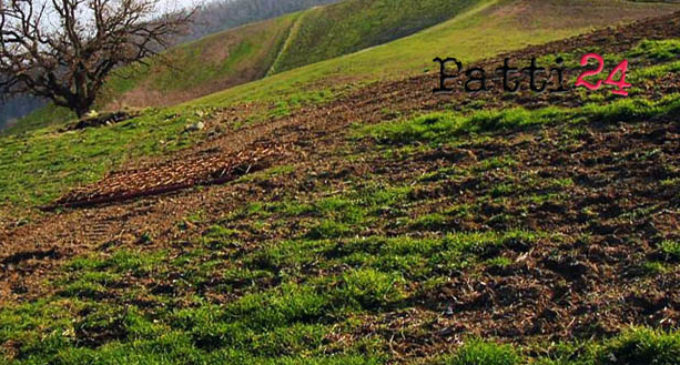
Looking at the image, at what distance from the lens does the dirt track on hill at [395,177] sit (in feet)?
17.4

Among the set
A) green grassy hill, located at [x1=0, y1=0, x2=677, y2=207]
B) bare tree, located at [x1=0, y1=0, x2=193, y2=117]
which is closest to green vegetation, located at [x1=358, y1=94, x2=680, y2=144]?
green grassy hill, located at [x1=0, y1=0, x2=677, y2=207]

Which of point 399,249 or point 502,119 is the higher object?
point 502,119

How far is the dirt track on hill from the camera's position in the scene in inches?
209

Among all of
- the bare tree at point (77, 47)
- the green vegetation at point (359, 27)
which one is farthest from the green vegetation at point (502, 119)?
the green vegetation at point (359, 27)

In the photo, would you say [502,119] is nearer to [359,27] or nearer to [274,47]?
[359,27]

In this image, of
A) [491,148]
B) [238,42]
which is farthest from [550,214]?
[238,42]

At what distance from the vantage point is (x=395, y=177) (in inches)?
376

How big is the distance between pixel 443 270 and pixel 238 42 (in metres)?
69.6

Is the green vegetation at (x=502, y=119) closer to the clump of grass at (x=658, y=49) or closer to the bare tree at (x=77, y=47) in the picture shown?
the clump of grass at (x=658, y=49)

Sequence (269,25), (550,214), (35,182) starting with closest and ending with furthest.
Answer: (550,214), (35,182), (269,25)

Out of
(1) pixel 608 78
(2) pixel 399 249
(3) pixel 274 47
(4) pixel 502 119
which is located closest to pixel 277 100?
(4) pixel 502 119

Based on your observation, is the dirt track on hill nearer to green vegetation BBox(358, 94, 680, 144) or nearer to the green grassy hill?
green vegetation BBox(358, 94, 680, 144)

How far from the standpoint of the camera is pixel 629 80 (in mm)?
11633

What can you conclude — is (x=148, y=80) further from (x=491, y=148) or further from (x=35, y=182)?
(x=491, y=148)
